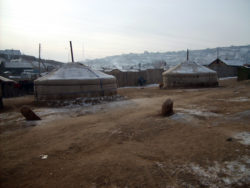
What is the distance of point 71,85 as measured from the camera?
925 centimetres

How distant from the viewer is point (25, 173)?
261 centimetres

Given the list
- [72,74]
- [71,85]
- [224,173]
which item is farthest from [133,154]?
[72,74]

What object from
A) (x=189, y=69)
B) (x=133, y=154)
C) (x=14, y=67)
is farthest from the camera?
(x=14, y=67)

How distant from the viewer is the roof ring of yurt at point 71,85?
920 centimetres

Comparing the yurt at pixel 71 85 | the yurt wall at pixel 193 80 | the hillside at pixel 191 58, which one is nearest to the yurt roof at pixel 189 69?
the yurt wall at pixel 193 80

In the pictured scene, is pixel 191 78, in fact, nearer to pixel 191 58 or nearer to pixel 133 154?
pixel 133 154

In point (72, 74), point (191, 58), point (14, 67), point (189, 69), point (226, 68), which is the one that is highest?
point (191, 58)

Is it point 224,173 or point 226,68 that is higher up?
point 226,68

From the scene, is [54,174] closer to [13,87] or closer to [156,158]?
[156,158]

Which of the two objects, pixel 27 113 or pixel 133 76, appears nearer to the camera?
pixel 27 113

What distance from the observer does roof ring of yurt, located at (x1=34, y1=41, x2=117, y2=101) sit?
30.2ft

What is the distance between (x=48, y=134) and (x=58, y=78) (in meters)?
5.62

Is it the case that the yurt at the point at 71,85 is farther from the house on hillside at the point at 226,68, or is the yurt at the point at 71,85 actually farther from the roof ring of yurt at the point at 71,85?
the house on hillside at the point at 226,68

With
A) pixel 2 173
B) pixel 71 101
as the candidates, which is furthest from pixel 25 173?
pixel 71 101
